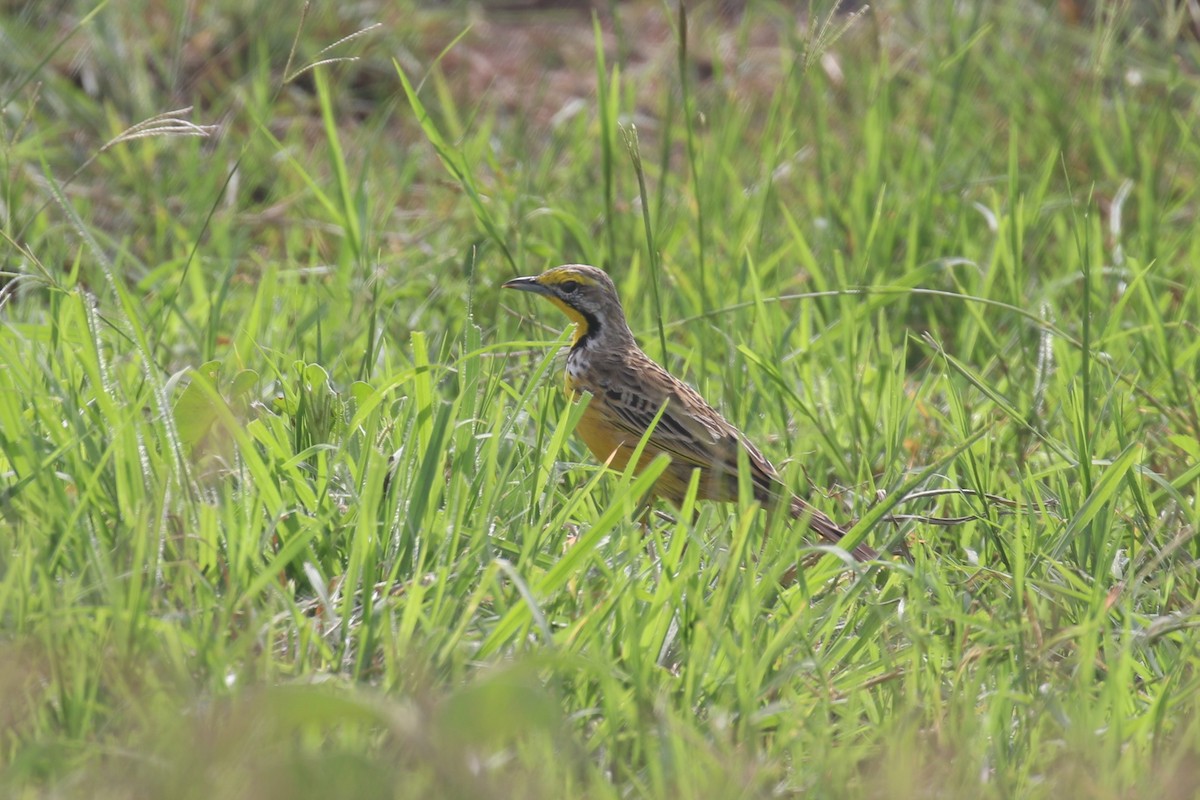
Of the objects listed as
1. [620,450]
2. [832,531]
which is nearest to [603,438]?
[620,450]

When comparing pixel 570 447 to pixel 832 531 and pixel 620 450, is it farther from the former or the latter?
pixel 832 531

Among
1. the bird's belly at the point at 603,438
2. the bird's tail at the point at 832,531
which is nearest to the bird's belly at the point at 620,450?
the bird's belly at the point at 603,438

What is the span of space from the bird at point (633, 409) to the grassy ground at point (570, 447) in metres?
0.13

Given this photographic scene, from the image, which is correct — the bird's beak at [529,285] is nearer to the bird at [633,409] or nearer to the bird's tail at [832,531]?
the bird at [633,409]

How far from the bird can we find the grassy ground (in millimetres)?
127

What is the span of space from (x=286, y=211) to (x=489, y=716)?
503cm

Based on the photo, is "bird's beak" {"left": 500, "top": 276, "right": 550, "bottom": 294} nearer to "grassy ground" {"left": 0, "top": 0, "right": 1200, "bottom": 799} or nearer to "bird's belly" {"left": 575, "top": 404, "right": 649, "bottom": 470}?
"grassy ground" {"left": 0, "top": 0, "right": 1200, "bottom": 799}

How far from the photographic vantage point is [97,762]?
286 centimetres

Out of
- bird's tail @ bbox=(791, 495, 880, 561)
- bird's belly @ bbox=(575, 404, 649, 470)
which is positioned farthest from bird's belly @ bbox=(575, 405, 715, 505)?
bird's tail @ bbox=(791, 495, 880, 561)

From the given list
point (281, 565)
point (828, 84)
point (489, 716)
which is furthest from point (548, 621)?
point (828, 84)

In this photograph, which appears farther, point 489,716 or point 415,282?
point 415,282

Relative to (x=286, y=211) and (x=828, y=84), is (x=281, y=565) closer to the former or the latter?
(x=286, y=211)

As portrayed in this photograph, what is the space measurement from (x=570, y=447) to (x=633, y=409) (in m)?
0.25

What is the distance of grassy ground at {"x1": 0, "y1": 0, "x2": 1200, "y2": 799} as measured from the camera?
9.93 ft
